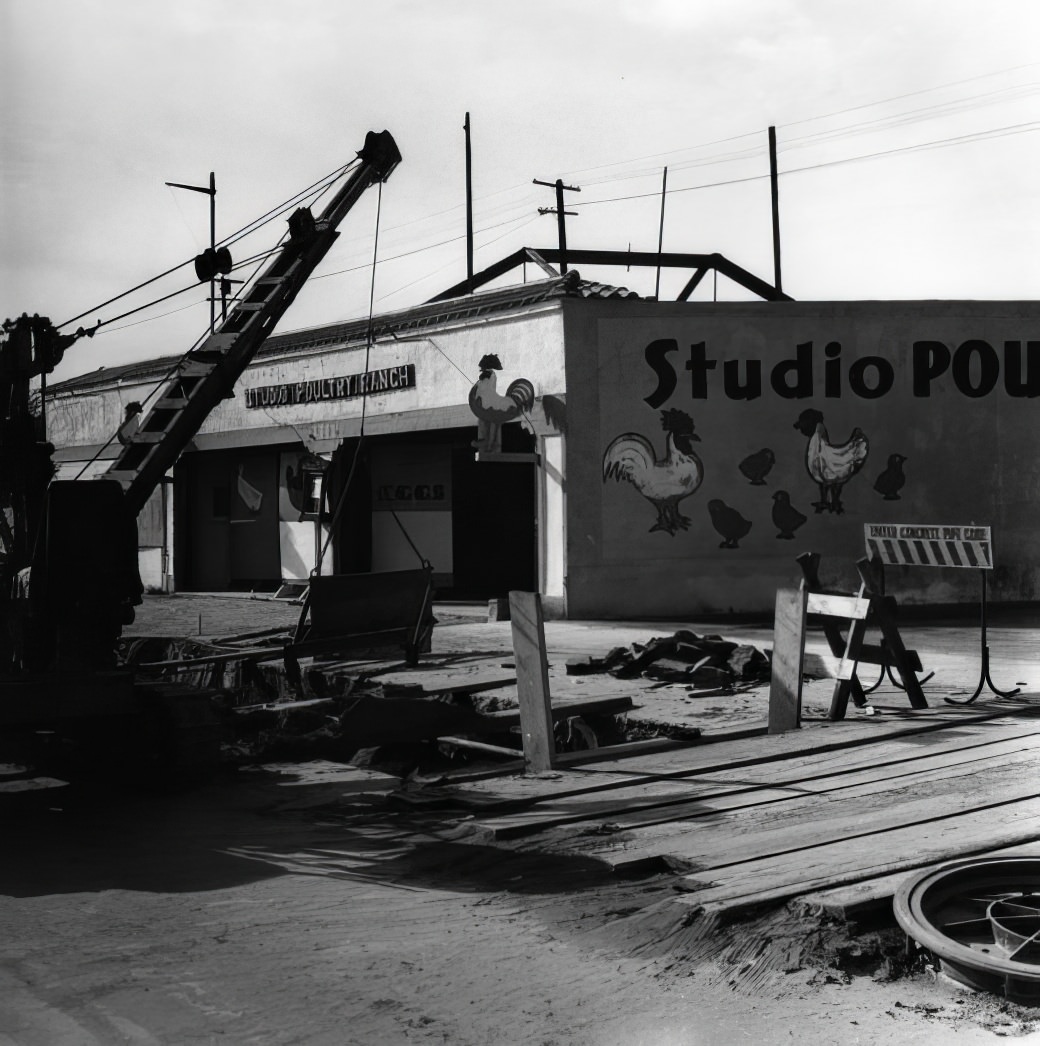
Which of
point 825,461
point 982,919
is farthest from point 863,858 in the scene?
point 825,461

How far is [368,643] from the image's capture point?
14312mm

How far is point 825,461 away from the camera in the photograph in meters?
20.7

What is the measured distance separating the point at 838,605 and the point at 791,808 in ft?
10.9

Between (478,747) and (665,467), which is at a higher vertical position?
(665,467)

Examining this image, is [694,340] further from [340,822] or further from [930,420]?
[340,822]

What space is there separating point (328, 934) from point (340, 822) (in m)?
2.42

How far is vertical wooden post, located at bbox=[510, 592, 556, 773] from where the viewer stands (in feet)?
28.2

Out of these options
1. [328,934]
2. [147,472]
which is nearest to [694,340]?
[147,472]

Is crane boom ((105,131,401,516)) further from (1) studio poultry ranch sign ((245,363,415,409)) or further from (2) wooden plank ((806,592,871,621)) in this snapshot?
(1) studio poultry ranch sign ((245,363,415,409))

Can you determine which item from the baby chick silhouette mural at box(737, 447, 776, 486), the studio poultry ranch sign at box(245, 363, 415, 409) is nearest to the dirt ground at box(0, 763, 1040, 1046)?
the baby chick silhouette mural at box(737, 447, 776, 486)

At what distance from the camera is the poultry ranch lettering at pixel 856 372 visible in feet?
66.7

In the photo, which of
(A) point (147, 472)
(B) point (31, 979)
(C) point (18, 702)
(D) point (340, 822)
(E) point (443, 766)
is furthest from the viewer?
(A) point (147, 472)

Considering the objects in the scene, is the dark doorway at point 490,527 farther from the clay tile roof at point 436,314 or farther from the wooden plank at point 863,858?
the wooden plank at point 863,858

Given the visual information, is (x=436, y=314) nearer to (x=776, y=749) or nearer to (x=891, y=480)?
(x=891, y=480)
